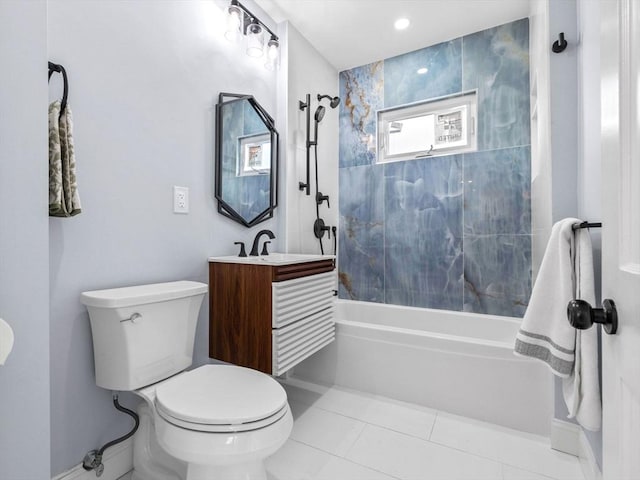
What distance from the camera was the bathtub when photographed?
1646mm

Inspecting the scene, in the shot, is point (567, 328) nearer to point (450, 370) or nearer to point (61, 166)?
point (450, 370)

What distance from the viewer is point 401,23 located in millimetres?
2355

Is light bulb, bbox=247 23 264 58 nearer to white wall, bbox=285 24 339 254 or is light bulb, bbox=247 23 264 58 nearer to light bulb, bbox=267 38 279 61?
light bulb, bbox=267 38 279 61

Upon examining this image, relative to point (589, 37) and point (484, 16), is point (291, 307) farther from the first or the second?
point (484, 16)

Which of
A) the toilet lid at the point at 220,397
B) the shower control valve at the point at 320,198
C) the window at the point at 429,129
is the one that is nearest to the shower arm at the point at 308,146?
the shower control valve at the point at 320,198

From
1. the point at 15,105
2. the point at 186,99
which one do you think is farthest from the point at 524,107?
the point at 15,105

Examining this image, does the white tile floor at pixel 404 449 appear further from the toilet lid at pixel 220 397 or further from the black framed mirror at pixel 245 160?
the black framed mirror at pixel 245 160

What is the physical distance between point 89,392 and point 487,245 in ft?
8.48

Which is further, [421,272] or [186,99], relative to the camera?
[421,272]

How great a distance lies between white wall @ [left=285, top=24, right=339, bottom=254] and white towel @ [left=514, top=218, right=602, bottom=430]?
5.23 ft

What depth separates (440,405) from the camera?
185 centimetres

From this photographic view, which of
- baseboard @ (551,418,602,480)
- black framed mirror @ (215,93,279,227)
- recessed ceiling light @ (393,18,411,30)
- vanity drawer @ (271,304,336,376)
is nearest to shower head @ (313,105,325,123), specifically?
black framed mirror @ (215,93,279,227)

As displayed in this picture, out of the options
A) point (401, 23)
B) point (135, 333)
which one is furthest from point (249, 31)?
point (135, 333)

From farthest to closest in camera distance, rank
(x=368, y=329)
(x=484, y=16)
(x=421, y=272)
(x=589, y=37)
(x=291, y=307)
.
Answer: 1. (x=421, y=272)
2. (x=484, y=16)
3. (x=368, y=329)
4. (x=291, y=307)
5. (x=589, y=37)
